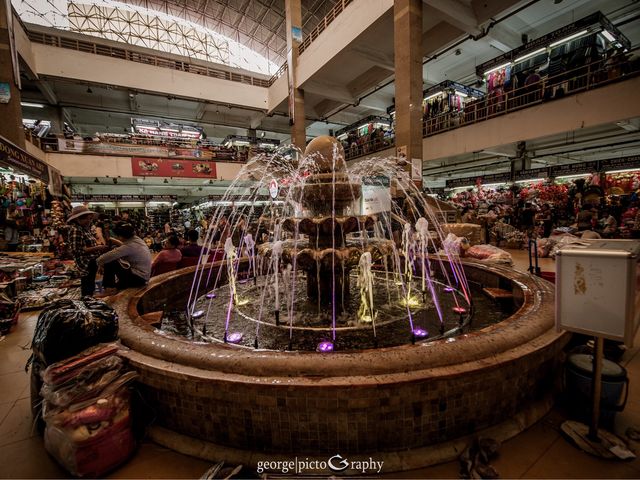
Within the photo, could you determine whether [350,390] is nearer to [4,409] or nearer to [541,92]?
[4,409]

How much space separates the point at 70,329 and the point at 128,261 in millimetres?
1994

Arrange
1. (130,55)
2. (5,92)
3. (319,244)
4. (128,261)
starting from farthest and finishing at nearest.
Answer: (130,55) → (5,92) → (128,261) → (319,244)

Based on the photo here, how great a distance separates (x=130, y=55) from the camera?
1485cm

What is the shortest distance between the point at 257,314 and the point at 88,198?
17491mm

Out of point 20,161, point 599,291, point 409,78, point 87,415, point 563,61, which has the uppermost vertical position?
point 563,61

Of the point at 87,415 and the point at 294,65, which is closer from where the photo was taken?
the point at 87,415

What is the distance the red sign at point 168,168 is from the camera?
44.6 feet

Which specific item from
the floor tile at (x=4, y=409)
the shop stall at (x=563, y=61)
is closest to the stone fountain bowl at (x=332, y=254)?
the floor tile at (x=4, y=409)

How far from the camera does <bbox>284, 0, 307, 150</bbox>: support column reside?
1485 cm

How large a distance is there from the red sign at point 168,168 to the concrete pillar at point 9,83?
159 inches

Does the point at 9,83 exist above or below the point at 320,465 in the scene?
above

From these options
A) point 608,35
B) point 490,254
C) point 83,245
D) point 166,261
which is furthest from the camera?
point 608,35

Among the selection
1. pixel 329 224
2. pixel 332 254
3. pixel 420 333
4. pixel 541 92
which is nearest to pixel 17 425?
pixel 332 254

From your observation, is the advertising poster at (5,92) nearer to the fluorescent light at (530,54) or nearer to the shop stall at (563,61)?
the shop stall at (563,61)
